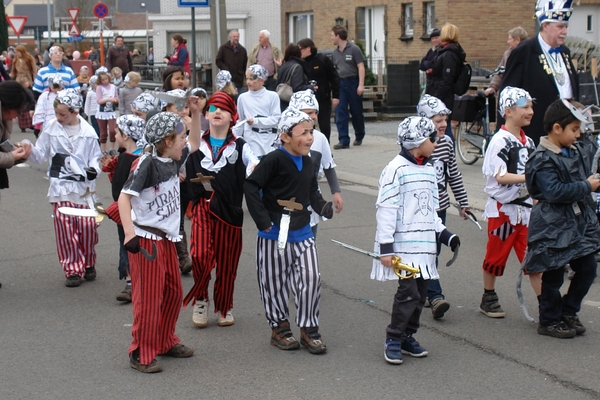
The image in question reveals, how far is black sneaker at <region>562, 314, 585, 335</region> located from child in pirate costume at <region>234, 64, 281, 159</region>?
15.2 ft

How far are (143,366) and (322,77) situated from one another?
9565 mm

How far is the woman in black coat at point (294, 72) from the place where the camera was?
12.8 meters

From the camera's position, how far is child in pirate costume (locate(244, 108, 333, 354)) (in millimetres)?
5523

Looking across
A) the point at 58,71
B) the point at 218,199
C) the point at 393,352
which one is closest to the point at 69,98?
the point at 218,199

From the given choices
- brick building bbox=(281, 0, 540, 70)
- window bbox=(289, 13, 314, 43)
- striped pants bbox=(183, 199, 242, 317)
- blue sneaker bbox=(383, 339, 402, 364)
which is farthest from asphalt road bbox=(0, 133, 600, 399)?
window bbox=(289, 13, 314, 43)

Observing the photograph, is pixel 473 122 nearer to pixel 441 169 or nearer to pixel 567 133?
pixel 441 169

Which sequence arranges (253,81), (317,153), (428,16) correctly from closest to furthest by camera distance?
(317,153)
(253,81)
(428,16)

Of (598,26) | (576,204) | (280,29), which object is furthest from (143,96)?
(280,29)

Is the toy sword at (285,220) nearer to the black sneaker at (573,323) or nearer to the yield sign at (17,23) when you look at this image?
the black sneaker at (573,323)

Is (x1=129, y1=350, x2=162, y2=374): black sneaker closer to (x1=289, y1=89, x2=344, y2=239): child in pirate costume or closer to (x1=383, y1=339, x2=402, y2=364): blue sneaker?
(x1=383, y1=339, x2=402, y2=364): blue sneaker

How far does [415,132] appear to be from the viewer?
17.7 feet

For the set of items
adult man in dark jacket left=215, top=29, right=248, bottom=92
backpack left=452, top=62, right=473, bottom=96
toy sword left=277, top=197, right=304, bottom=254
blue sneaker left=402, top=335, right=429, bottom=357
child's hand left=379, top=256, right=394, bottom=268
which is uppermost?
adult man in dark jacket left=215, top=29, right=248, bottom=92

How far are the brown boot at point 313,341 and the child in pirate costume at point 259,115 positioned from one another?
4.32 metres

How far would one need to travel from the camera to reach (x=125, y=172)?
20.4 feet
